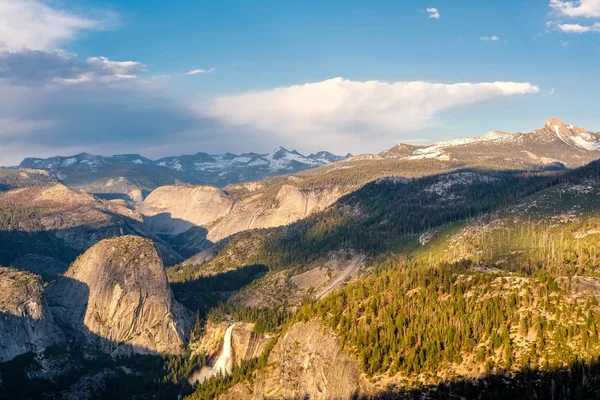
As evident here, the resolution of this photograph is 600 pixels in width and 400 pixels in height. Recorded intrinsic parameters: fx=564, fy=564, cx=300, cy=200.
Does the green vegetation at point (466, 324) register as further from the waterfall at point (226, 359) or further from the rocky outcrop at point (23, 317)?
the rocky outcrop at point (23, 317)

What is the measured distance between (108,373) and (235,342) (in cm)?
4020

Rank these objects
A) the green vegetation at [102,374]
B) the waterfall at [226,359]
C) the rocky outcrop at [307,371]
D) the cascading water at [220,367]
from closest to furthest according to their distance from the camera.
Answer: the rocky outcrop at [307,371] < the green vegetation at [102,374] < the cascading water at [220,367] < the waterfall at [226,359]

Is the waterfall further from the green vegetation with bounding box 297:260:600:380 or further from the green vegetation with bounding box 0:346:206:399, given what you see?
the green vegetation with bounding box 297:260:600:380

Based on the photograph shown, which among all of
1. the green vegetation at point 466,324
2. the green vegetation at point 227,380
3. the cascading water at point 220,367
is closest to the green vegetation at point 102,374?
the cascading water at point 220,367


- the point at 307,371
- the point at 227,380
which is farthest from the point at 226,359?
the point at 307,371

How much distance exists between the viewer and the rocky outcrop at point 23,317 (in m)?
169

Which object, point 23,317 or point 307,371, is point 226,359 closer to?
point 307,371

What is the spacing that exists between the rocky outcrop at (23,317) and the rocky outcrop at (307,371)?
73.8 meters

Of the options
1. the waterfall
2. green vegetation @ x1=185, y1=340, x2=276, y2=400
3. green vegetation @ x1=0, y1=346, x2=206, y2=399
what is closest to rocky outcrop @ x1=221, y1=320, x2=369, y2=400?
green vegetation @ x1=185, y1=340, x2=276, y2=400

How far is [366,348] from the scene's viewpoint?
118625 mm

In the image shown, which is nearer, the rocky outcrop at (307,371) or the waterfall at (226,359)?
the rocky outcrop at (307,371)

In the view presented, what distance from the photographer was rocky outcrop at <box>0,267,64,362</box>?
169 m

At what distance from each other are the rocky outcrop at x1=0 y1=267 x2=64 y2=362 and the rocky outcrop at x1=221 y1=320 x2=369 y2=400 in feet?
242

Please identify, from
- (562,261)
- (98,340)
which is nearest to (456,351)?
(562,261)
